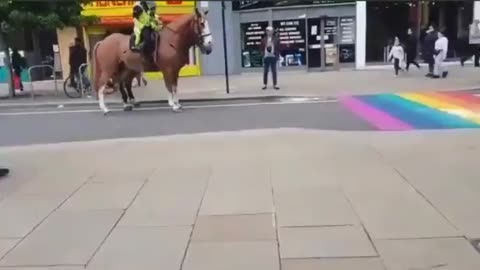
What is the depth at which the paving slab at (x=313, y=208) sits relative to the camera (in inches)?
213

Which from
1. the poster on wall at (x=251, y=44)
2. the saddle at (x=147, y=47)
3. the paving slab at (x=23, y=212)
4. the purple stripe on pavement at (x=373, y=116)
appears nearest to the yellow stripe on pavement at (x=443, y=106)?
the purple stripe on pavement at (x=373, y=116)

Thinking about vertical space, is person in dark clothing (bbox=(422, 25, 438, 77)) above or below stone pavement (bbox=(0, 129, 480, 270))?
above

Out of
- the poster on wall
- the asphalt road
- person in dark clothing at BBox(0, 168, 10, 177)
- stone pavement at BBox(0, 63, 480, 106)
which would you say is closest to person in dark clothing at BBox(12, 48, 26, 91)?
stone pavement at BBox(0, 63, 480, 106)

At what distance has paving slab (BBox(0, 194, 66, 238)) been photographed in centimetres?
548

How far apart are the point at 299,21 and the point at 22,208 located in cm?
2064

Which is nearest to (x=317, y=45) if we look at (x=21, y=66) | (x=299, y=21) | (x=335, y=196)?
(x=299, y=21)

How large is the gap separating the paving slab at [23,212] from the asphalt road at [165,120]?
15.2 ft

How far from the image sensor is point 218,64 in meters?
26.3

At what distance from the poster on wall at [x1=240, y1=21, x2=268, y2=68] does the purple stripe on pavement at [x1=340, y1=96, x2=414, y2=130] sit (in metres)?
10.8

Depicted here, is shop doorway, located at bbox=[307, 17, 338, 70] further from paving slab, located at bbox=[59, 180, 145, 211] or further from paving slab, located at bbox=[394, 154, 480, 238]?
paving slab, located at bbox=[59, 180, 145, 211]

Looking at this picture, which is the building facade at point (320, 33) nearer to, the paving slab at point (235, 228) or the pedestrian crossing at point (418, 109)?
the pedestrian crossing at point (418, 109)

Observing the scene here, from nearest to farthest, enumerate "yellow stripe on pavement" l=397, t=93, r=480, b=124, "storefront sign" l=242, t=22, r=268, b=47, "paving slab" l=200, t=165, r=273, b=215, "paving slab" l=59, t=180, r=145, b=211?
"paving slab" l=200, t=165, r=273, b=215, "paving slab" l=59, t=180, r=145, b=211, "yellow stripe on pavement" l=397, t=93, r=480, b=124, "storefront sign" l=242, t=22, r=268, b=47

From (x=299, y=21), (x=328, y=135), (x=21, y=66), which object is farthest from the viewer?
(x=299, y=21)

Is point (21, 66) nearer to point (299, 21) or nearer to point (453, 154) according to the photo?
point (299, 21)
